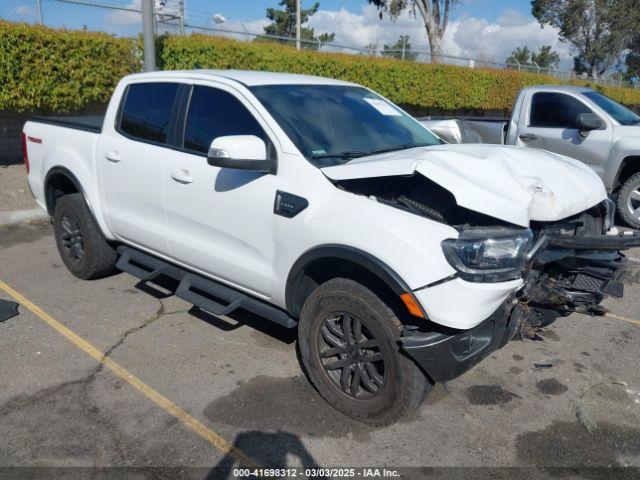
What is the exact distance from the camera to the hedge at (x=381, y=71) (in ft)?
36.2

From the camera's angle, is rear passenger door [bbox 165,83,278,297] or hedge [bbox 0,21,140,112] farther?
hedge [bbox 0,21,140,112]

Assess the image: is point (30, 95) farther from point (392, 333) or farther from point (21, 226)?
point (392, 333)

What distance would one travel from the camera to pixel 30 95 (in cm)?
873

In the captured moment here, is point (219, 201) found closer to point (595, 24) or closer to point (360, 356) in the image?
point (360, 356)

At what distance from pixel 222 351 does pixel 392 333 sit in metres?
1.64

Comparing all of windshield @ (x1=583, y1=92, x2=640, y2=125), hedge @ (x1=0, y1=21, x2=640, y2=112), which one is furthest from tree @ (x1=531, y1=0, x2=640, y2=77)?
windshield @ (x1=583, y1=92, x2=640, y2=125)

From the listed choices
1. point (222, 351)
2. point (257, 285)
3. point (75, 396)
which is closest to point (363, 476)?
point (257, 285)

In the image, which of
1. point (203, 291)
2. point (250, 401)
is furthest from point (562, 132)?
point (250, 401)

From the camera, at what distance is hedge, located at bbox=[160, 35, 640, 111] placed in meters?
11.0

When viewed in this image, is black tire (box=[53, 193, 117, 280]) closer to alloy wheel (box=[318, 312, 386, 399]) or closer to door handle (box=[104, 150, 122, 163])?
door handle (box=[104, 150, 122, 163])

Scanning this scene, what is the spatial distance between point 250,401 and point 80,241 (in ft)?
9.03

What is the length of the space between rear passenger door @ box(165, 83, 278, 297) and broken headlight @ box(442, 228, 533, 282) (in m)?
1.19

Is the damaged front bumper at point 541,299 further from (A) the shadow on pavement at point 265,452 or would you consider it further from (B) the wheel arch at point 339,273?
(A) the shadow on pavement at point 265,452

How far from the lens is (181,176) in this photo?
3934 millimetres
